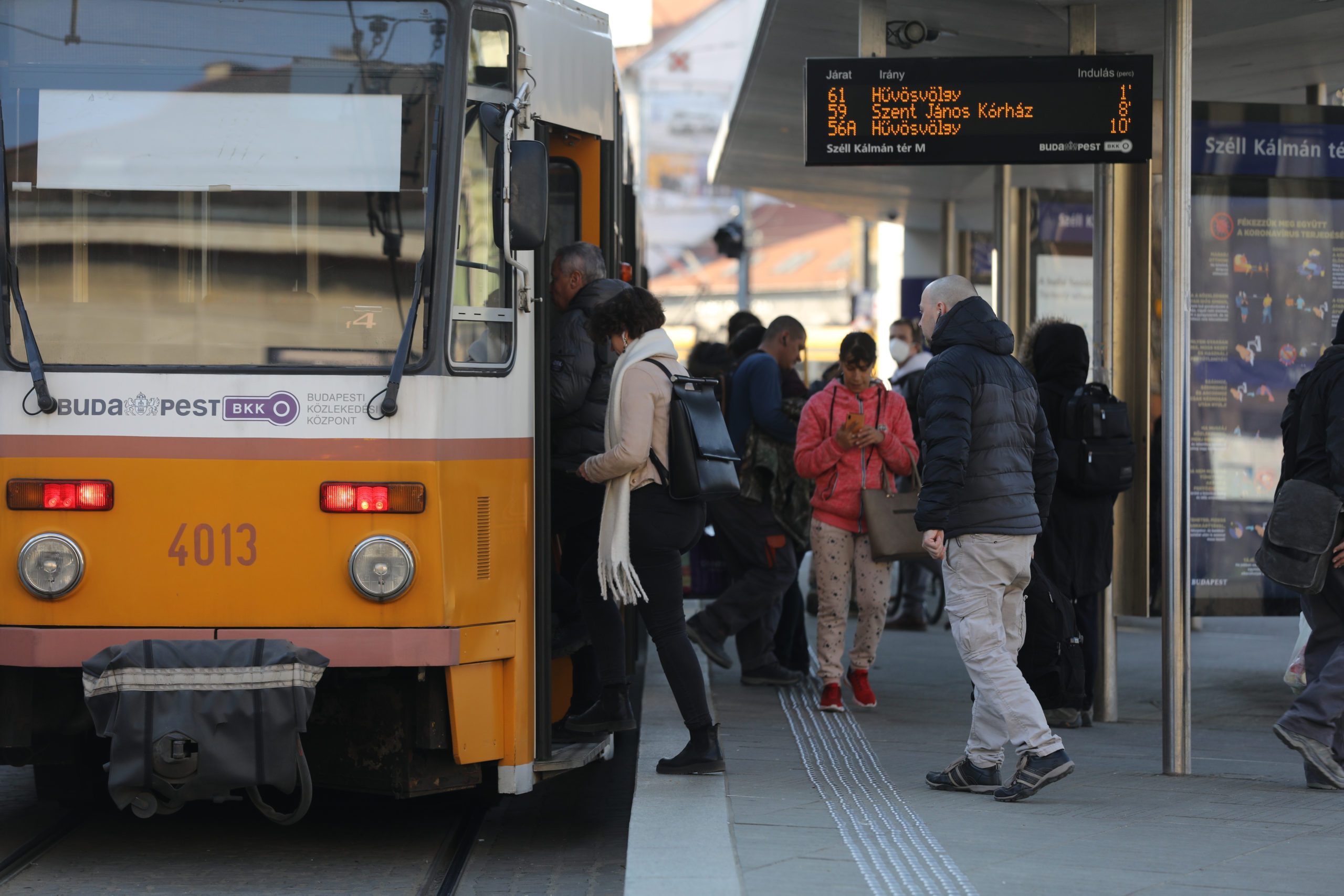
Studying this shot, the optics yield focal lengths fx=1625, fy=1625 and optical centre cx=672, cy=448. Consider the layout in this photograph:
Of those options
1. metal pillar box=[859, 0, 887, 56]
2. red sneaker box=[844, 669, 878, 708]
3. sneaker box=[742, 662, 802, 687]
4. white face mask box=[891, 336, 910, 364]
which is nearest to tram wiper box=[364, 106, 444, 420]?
metal pillar box=[859, 0, 887, 56]

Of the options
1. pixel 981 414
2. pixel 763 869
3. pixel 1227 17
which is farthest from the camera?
pixel 1227 17

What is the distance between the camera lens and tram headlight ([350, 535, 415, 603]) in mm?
5344

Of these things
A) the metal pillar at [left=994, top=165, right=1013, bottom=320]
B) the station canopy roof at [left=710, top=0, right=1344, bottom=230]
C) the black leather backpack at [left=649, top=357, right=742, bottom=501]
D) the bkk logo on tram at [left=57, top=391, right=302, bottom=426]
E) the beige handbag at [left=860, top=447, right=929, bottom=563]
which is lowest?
the beige handbag at [left=860, top=447, right=929, bottom=563]

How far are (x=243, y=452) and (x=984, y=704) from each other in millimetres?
2941

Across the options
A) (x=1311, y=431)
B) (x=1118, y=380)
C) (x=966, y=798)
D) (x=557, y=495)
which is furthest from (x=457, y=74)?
(x=1118, y=380)

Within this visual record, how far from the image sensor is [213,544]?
539cm

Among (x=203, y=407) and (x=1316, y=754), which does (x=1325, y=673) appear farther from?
(x=203, y=407)

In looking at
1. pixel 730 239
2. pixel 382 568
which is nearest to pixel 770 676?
pixel 382 568

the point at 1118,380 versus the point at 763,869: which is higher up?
the point at 1118,380

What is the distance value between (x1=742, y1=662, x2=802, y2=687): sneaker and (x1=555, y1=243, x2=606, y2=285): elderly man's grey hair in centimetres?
316

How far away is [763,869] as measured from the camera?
4965mm

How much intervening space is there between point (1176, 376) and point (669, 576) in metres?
2.32

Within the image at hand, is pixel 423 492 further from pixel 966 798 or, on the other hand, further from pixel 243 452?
pixel 966 798

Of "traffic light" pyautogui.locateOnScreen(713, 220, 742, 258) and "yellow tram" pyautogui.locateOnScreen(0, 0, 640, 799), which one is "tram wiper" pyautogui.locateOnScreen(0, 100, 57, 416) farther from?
"traffic light" pyautogui.locateOnScreen(713, 220, 742, 258)
